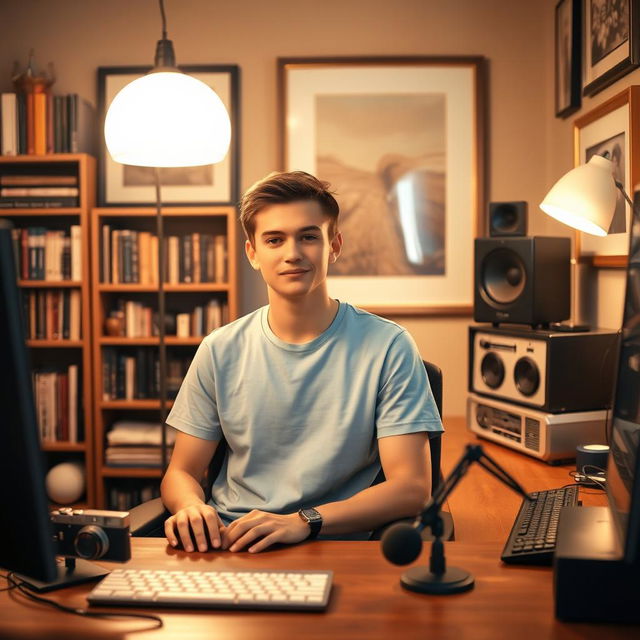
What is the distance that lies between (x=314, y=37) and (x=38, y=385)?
1908 mm

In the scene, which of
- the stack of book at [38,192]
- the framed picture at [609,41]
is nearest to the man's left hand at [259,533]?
the framed picture at [609,41]

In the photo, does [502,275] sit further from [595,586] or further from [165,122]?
[595,586]

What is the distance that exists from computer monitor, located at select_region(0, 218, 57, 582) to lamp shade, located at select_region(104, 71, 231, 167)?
168 cm

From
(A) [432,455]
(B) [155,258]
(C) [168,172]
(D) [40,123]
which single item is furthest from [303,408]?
(D) [40,123]

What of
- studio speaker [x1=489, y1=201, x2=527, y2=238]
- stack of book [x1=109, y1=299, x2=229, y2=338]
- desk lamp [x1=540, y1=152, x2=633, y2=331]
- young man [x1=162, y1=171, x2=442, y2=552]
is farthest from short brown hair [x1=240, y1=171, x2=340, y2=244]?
stack of book [x1=109, y1=299, x2=229, y2=338]

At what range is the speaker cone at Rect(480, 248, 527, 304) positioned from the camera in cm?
259

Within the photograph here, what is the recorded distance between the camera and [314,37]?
355 cm

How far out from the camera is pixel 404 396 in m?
1.71

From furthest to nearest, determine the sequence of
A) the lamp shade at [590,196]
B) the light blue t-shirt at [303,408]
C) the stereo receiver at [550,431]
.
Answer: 1. the stereo receiver at [550,431]
2. the lamp shade at [590,196]
3. the light blue t-shirt at [303,408]

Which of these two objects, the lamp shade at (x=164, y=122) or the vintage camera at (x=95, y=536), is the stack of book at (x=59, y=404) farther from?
the vintage camera at (x=95, y=536)

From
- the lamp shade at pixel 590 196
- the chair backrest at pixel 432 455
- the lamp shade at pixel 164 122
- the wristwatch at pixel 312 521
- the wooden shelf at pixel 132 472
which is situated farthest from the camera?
the wooden shelf at pixel 132 472

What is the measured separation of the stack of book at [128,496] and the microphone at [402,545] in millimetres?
2563

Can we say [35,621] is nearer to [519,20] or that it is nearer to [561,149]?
[561,149]

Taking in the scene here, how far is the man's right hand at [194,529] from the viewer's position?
4.33 feet
